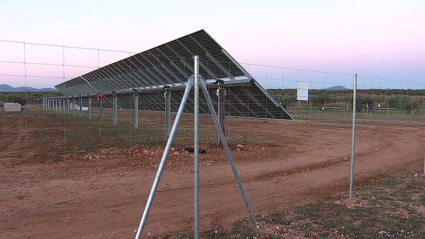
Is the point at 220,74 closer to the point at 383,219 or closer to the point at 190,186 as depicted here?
the point at 190,186

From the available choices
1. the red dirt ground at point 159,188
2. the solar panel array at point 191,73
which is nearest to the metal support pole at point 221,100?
the solar panel array at point 191,73

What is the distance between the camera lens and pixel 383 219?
221 inches

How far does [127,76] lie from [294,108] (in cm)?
2317

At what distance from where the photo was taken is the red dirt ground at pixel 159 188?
5.45 m

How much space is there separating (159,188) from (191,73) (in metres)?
11.2

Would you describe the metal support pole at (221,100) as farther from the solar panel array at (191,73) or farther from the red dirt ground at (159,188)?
the red dirt ground at (159,188)

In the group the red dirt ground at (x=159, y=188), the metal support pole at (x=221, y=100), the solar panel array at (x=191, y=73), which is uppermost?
the solar panel array at (x=191, y=73)

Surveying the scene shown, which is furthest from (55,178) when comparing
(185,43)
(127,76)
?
(127,76)

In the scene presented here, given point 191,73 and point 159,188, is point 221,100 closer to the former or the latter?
point 191,73

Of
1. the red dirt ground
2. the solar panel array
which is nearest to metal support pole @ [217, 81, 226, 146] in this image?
the solar panel array

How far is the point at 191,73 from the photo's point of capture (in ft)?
59.3

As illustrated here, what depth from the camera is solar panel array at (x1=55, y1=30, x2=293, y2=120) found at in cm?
1473

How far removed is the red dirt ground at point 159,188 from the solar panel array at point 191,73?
3434 millimetres

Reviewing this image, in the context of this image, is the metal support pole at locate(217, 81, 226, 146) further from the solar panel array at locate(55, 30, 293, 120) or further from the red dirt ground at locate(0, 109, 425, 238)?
the red dirt ground at locate(0, 109, 425, 238)
